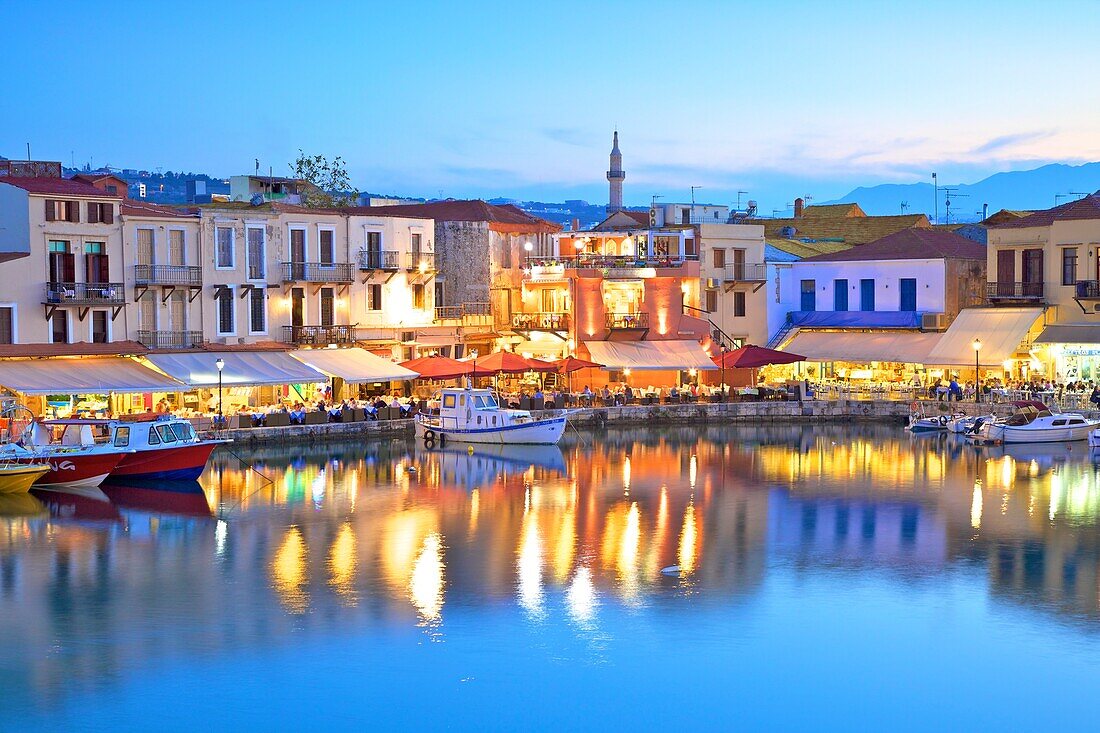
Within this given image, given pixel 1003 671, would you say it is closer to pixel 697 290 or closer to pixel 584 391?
pixel 584 391

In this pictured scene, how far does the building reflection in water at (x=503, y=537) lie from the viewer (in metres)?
24.8

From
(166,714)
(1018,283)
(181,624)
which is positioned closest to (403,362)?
(1018,283)

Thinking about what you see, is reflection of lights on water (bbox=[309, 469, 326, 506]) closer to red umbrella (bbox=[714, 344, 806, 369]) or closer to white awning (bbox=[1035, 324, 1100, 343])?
red umbrella (bbox=[714, 344, 806, 369])

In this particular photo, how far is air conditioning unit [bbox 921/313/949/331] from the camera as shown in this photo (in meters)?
55.9

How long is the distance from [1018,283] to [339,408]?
24140 mm

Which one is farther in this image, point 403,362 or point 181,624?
point 403,362

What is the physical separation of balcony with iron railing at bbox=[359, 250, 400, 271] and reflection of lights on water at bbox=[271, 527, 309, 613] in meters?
21.1

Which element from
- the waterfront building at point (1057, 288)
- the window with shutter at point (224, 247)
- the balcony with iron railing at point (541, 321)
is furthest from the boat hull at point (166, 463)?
the waterfront building at point (1057, 288)

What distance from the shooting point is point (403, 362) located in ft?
170

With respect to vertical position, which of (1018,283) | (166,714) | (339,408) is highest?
(1018,283)

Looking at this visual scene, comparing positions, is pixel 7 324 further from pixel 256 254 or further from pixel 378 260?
pixel 378 260

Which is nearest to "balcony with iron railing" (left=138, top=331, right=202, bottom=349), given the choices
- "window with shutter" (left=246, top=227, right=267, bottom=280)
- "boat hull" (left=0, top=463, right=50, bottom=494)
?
"window with shutter" (left=246, top=227, right=267, bottom=280)

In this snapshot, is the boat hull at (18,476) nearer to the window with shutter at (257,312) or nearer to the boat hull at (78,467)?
the boat hull at (78,467)

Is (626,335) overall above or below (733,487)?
above
